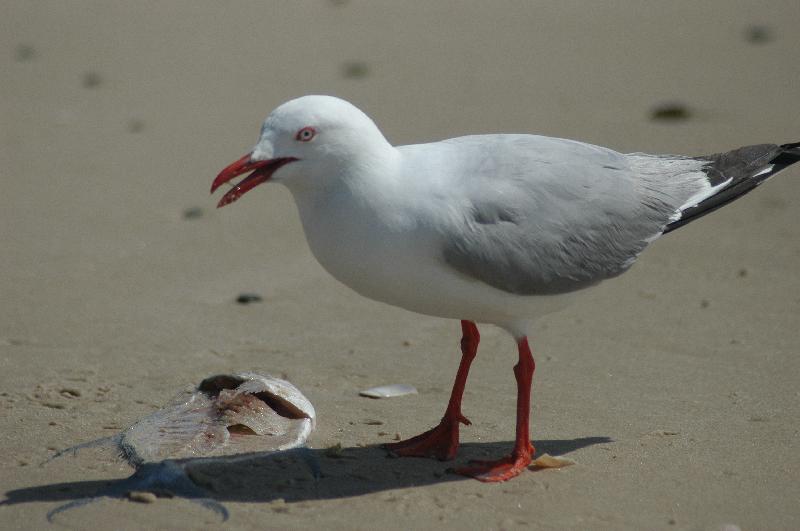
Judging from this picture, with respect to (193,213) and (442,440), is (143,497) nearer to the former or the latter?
(442,440)

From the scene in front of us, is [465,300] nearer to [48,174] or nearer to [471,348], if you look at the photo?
[471,348]

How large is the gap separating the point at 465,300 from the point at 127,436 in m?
1.50

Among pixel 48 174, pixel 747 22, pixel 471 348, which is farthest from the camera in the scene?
pixel 747 22

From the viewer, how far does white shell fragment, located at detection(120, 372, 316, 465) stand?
4.65 meters

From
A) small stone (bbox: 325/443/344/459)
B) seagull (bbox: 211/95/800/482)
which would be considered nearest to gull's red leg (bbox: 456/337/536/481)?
seagull (bbox: 211/95/800/482)

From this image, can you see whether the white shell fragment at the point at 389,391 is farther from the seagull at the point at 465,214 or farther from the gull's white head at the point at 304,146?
the gull's white head at the point at 304,146

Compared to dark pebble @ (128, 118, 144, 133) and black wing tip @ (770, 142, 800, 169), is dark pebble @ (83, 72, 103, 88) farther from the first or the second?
black wing tip @ (770, 142, 800, 169)

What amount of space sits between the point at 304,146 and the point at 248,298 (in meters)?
2.51

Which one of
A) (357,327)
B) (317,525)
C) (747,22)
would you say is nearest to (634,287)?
(357,327)

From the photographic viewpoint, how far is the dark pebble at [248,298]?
6.74 meters

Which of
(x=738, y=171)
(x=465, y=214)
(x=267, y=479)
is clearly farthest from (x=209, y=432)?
(x=738, y=171)

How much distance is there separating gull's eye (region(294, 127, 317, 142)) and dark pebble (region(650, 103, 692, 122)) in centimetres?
559

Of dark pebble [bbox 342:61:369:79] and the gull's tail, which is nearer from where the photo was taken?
the gull's tail

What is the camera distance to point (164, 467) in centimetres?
443
